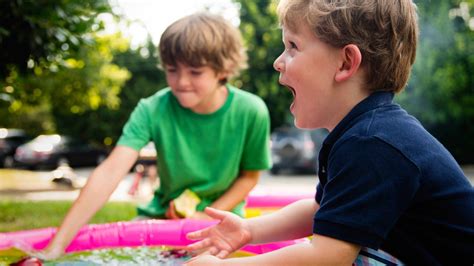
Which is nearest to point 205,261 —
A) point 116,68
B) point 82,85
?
point 82,85

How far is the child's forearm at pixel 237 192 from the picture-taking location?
2788 millimetres

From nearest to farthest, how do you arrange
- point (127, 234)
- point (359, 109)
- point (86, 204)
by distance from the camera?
point (359, 109) < point (86, 204) < point (127, 234)

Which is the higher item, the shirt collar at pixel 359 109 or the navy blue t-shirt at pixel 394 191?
the shirt collar at pixel 359 109

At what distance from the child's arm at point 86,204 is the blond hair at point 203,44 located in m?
0.61

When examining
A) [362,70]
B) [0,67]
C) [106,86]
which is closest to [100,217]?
[0,67]

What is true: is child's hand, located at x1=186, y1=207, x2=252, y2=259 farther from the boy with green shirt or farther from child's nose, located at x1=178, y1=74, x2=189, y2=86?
child's nose, located at x1=178, y1=74, x2=189, y2=86

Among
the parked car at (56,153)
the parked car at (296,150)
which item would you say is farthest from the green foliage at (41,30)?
the parked car at (56,153)

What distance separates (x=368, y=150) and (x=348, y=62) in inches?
10.4

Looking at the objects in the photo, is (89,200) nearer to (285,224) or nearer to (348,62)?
(285,224)

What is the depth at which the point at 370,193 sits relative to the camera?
1.23 m

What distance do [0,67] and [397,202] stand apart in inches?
109

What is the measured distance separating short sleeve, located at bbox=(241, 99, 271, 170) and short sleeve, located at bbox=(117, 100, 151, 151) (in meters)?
0.52

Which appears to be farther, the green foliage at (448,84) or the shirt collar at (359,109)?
the green foliage at (448,84)

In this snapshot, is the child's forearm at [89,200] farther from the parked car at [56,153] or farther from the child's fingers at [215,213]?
the parked car at [56,153]
